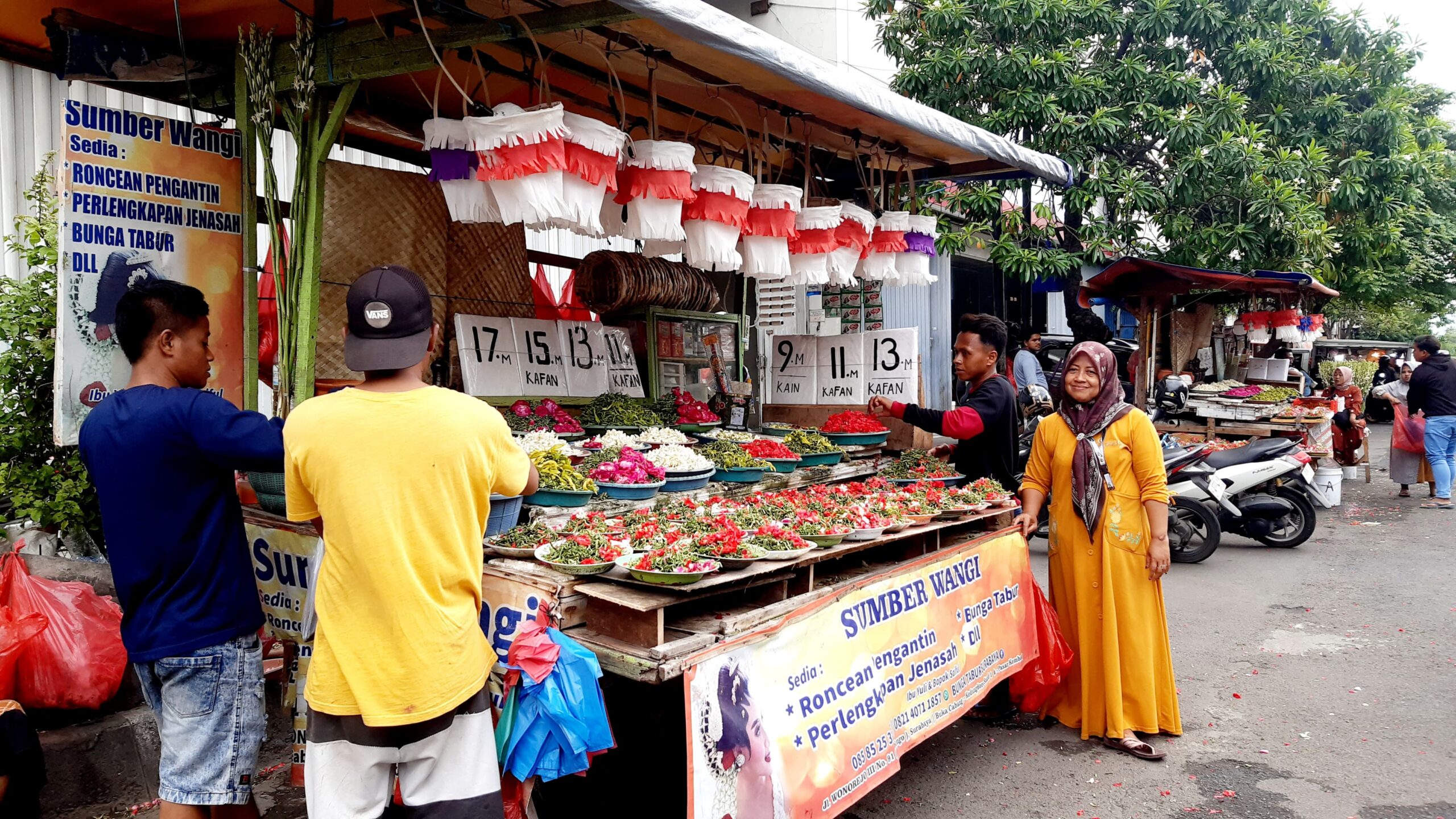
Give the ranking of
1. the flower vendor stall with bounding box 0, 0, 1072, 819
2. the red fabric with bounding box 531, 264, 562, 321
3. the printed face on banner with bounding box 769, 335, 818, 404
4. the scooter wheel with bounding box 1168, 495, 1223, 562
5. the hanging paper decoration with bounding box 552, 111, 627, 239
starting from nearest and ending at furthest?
the flower vendor stall with bounding box 0, 0, 1072, 819 < the hanging paper decoration with bounding box 552, 111, 627, 239 < the red fabric with bounding box 531, 264, 562, 321 < the printed face on banner with bounding box 769, 335, 818, 404 < the scooter wheel with bounding box 1168, 495, 1223, 562

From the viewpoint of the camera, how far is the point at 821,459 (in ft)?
17.9

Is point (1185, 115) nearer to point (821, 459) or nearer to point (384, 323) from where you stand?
point (821, 459)

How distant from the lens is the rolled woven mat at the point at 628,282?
6.13 m

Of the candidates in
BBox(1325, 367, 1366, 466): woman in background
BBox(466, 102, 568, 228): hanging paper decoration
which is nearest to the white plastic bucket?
BBox(1325, 367, 1366, 466): woman in background

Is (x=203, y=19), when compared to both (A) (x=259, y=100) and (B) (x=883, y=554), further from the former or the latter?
(B) (x=883, y=554)

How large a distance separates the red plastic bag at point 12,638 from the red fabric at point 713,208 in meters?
3.17

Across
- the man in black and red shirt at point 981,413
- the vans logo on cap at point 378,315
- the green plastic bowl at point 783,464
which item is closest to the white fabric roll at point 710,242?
the green plastic bowl at point 783,464

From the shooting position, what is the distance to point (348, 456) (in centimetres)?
226

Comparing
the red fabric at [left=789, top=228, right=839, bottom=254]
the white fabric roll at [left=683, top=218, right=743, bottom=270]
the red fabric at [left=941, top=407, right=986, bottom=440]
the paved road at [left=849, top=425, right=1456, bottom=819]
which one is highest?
the red fabric at [left=789, top=228, right=839, bottom=254]

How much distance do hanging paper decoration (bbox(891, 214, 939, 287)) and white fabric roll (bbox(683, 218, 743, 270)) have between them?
73.1 inches

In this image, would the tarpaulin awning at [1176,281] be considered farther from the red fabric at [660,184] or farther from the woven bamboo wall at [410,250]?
the red fabric at [660,184]

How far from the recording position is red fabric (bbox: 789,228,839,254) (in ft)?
17.8

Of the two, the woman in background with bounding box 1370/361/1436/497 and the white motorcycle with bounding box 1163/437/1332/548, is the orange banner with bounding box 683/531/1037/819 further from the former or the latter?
the woman in background with bounding box 1370/361/1436/497

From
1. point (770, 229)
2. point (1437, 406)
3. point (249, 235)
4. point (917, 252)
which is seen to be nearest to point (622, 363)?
point (770, 229)
